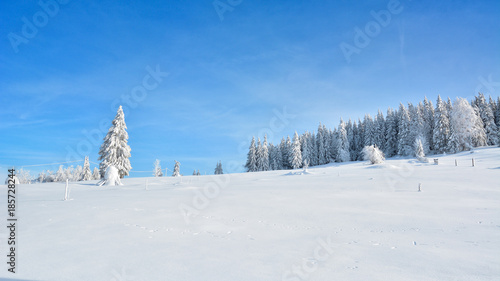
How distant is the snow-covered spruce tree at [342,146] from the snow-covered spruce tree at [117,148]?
59345 millimetres

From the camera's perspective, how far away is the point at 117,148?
37000 mm

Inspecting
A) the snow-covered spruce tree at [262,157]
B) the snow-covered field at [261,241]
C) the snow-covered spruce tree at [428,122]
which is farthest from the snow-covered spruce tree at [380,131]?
the snow-covered field at [261,241]

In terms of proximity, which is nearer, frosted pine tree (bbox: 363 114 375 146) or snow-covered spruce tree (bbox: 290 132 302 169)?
snow-covered spruce tree (bbox: 290 132 302 169)

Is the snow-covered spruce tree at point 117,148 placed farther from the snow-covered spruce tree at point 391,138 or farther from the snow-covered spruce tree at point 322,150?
Result: the snow-covered spruce tree at point 391,138

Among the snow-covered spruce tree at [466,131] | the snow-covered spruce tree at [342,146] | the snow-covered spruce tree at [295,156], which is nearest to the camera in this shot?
the snow-covered spruce tree at [466,131]

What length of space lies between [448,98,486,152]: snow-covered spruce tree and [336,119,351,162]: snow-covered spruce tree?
2471 cm

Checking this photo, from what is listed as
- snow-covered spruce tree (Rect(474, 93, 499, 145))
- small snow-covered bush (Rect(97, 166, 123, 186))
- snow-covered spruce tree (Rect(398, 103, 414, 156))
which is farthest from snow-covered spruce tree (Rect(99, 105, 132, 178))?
snow-covered spruce tree (Rect(474, 93, 499, 145))

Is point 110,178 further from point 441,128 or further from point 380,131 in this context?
point 380,131

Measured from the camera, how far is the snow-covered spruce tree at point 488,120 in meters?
58.8

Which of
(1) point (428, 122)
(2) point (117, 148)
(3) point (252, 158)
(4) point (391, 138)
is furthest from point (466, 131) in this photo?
(2) point (117, 148)

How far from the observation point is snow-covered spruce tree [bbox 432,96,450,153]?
5750 cm

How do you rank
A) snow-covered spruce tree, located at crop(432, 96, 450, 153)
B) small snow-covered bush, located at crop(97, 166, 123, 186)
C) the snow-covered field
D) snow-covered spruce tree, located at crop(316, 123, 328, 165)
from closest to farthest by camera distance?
1. the snow-covered field
2. small snow-covered bush, located at crop(97, 166, 123, 186)
3. snow-covered spruce tree, located at crop(432, 96, 450, 153)
4. snow-covered spruce tree, located at crop(316, 123, 328, 165)

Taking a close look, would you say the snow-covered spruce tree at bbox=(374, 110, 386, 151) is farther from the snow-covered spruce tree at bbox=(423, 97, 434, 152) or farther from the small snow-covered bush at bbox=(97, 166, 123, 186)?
the small snow-covered bush at bbox=(97, 166, 123, 186)

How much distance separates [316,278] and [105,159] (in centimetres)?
3853
